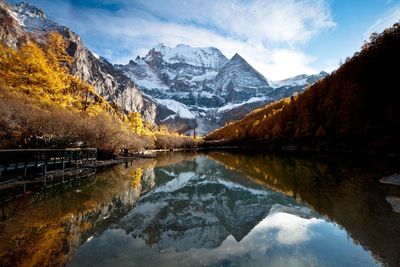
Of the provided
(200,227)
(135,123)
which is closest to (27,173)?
(200,227)

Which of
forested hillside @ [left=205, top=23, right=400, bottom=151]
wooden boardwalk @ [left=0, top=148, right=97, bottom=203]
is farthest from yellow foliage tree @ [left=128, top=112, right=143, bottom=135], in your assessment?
wooden boardwalk @ [left=0, top=148, right=97, bottom=203]

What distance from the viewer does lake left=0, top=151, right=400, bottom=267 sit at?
10141 millimetres

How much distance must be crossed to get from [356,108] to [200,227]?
83559mm

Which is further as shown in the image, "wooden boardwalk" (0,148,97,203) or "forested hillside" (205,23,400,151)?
"forested hillside" (205,23,400,151)

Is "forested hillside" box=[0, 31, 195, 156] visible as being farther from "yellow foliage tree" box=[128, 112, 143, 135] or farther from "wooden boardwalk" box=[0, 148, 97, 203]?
"yellow foliage tree" box=[128, 112, 143, 135]

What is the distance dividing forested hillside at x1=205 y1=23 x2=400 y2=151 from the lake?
53.9 meters

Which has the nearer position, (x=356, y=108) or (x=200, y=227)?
(x=200, y=227)

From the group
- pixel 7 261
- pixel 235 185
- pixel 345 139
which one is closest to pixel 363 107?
pixel 345 139

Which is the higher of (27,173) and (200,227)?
(27,173)

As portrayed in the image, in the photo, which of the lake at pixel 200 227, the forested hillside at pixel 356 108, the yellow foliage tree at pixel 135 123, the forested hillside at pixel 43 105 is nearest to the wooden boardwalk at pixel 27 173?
the lake at pixel 200 227

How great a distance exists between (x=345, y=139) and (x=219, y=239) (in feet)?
259

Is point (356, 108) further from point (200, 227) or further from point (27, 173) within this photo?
point (200, 227)

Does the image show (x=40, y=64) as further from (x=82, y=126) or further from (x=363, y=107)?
(x=363, y=107)

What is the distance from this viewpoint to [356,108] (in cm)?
8512
